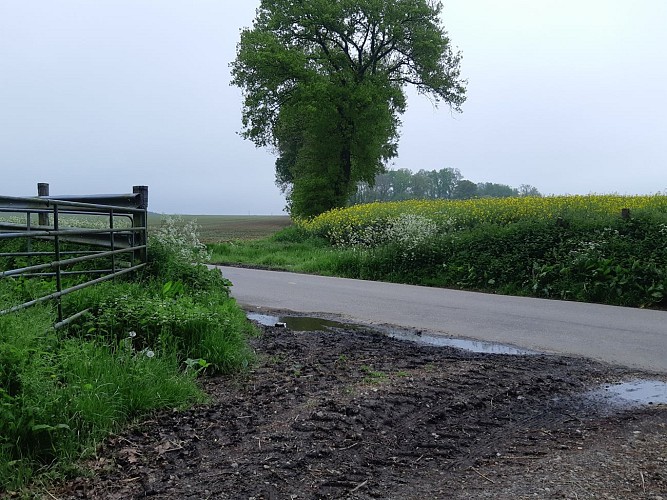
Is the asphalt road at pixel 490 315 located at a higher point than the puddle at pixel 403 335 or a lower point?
higher

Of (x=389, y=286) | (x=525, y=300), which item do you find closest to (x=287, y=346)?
(x=525, y=300)

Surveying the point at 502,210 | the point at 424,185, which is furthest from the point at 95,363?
the point at 424,185

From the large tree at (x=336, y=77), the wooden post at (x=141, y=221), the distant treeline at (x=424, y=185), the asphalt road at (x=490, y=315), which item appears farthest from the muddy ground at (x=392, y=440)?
the distant treeline at (x=424, y=185)

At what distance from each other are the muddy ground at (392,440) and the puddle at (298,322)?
2.69 metres

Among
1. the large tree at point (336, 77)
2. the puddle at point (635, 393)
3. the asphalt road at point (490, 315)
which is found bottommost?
the puddle at point (635, 393)

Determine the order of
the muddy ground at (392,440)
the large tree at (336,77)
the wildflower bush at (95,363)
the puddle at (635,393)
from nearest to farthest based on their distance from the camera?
the muddy ground at (392,440)
the wildflower bush at (95,363)
the puddle at (635,393)
the large tree at (336,77)

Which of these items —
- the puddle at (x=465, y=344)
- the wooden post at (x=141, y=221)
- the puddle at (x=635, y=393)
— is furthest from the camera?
the wooden post at (x=141, y=221)

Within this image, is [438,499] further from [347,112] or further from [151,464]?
[347,112]

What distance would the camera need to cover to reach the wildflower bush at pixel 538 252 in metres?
12.3

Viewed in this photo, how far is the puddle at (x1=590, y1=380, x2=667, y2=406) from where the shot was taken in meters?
5.40

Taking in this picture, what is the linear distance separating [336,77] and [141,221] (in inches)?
1101

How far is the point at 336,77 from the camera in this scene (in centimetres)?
3519

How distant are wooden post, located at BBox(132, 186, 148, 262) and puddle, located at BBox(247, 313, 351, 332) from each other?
6.40 ft

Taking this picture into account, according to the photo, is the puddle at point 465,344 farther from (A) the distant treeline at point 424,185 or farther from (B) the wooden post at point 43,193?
(A) the distant treeline at point 424,185
